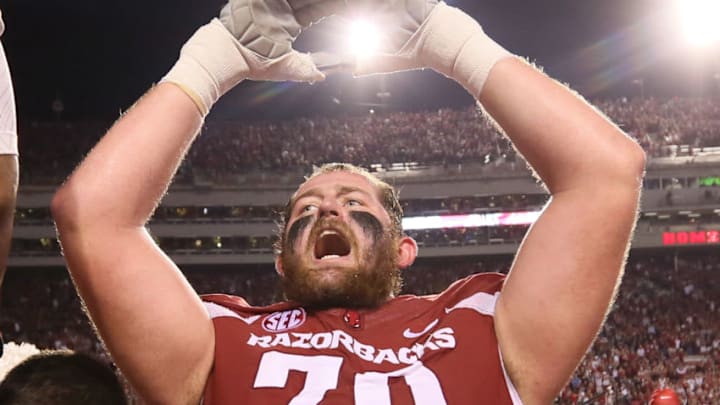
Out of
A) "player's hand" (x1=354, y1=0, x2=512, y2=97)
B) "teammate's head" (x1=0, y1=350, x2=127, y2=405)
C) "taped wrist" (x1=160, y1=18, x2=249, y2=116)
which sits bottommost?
"teammate's head" (x1=0, y1=350, x2=127, y2=405)

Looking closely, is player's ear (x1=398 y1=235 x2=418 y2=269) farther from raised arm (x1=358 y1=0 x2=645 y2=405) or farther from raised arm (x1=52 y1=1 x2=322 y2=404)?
raised arm (x1=52 y1=1 x2=322 y2=404)

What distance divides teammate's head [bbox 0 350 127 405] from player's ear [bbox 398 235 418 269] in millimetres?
1095

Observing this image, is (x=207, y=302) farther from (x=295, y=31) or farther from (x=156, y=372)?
(x=295, y=31)

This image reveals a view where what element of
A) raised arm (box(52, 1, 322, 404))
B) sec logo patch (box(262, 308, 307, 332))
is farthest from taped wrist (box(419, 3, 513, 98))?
sec logo patch (box(262, 308, 307, 332))

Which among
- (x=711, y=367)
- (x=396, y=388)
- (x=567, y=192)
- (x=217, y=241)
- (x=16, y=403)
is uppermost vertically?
(x=567, y=192)

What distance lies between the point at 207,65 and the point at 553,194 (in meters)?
0.99

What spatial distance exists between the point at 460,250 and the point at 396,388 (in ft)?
87.1

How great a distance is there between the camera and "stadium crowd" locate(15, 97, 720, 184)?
95.8ft

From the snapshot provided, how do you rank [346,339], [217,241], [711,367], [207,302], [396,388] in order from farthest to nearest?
[217,241] → [711,367] → [207,302] → [346,339] → [396,388]

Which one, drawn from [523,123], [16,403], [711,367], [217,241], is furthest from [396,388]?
[217,241]

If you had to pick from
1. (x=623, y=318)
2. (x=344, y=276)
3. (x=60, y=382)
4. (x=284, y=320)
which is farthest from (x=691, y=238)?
(x=60, y=382)

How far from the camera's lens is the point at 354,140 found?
30.5 m

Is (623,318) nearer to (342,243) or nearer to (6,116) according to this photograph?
(342,243)

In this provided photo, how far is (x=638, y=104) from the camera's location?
31.2 metres
